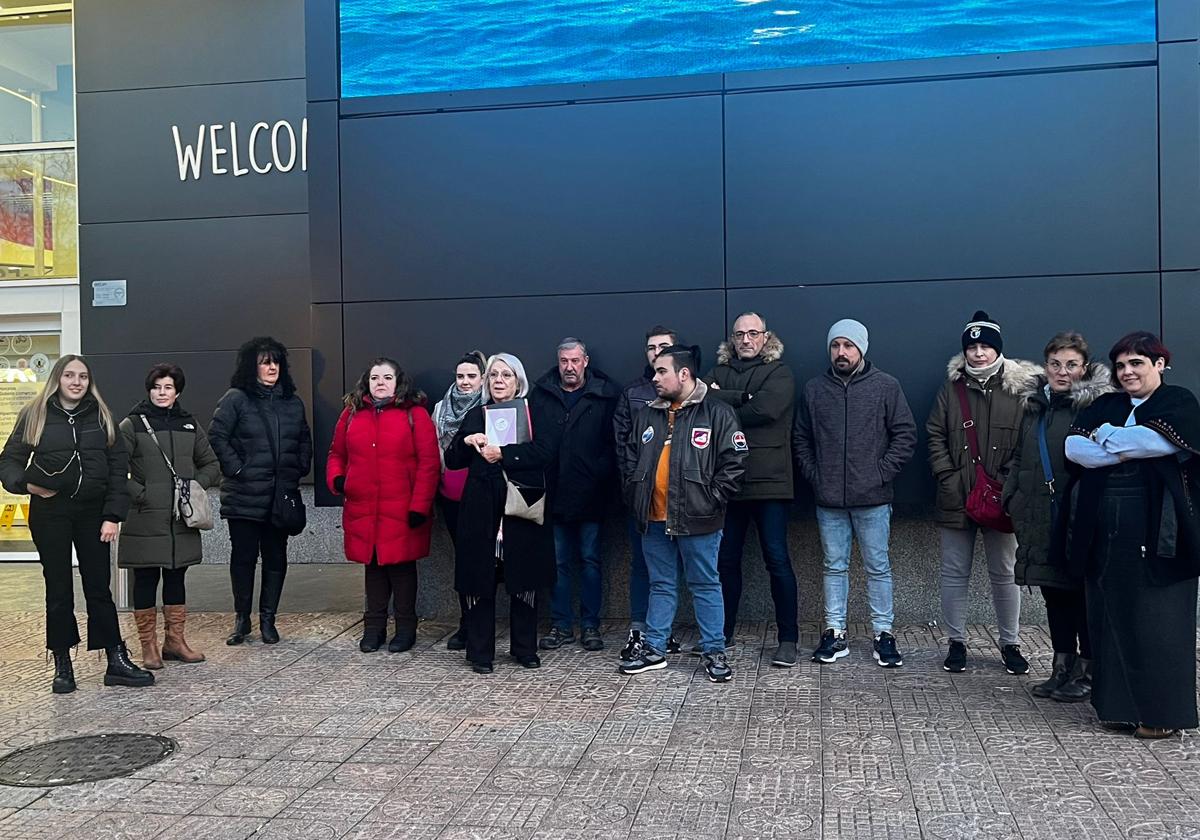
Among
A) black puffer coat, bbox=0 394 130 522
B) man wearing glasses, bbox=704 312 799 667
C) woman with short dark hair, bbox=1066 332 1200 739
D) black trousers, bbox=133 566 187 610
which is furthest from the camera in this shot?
black trousers, bbox=133 566 187 610

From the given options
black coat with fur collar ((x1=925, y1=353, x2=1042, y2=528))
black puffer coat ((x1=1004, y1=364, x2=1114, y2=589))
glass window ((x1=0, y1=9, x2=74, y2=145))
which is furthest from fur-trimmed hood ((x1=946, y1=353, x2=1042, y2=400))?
glass window ((x1=0, y1=9, x2=74, y2=145))

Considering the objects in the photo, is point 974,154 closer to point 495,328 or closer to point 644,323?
point 644,323

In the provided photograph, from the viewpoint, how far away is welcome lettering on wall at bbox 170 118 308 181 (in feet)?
34.1

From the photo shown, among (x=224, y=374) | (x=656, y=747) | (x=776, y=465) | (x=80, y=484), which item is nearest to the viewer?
Result: (x=656, y=747)

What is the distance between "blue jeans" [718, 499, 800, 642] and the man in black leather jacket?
0.47m

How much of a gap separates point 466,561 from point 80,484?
2.28 m

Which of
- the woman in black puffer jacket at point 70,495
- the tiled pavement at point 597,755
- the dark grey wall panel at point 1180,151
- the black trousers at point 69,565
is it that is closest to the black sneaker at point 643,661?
the tiled pavement at point 597,755

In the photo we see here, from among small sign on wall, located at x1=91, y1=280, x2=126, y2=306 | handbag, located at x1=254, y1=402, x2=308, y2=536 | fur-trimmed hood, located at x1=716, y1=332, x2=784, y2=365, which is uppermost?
small sign on wall, located at x1=91, y1=280, x2=126, y2=306

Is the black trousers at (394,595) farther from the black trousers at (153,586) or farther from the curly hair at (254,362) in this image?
the curly hair at (254,362)

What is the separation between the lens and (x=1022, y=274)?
6.80 metres

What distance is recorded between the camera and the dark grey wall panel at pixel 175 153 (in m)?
10.4

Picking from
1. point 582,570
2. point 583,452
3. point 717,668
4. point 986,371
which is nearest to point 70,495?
point 583,452

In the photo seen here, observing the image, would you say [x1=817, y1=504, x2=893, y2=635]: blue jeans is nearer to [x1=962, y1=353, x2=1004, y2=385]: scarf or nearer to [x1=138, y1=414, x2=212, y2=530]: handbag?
[x1=962, y1=353, x2=1004, y2=385]: scarf

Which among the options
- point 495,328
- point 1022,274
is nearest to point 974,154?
point 1022,274
